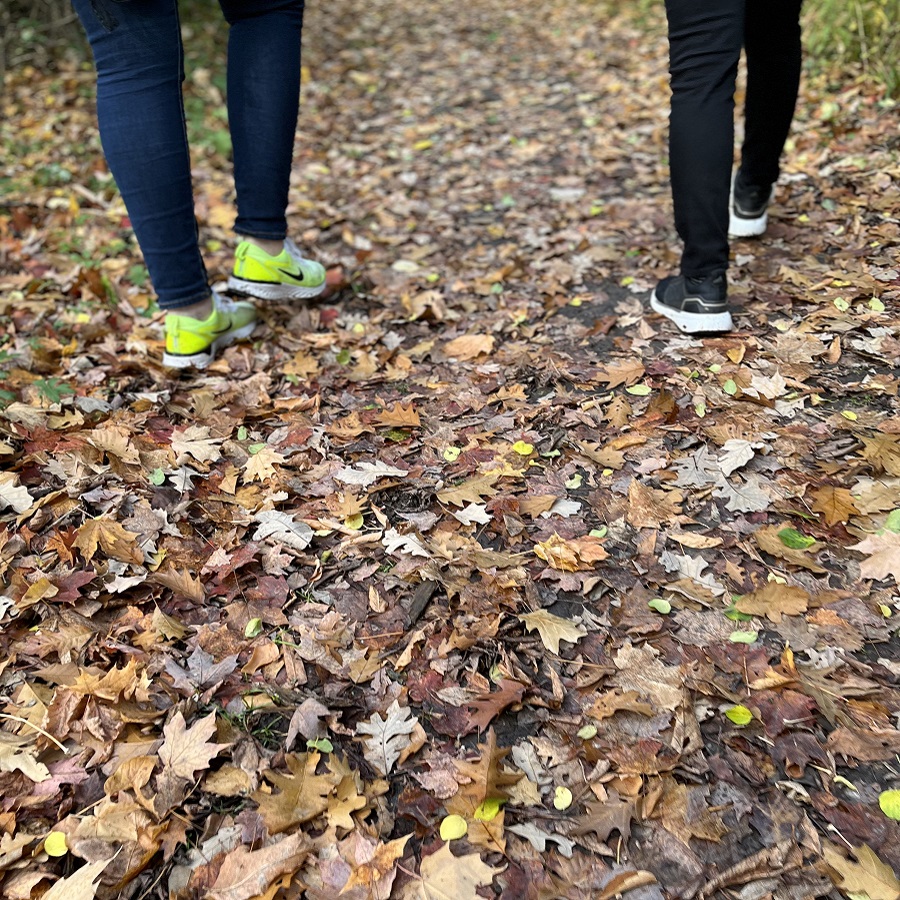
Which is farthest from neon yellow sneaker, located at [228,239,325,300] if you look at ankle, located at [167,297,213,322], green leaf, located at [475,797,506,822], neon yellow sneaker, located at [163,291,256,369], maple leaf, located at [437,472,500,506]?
green leaf, located at [475,797,506,822]

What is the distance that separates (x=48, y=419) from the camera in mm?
2561

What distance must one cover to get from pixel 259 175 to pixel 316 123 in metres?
3.58

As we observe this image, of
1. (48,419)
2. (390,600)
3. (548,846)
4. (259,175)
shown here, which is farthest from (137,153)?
(548,846)

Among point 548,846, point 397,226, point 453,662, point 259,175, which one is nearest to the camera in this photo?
point 548,846

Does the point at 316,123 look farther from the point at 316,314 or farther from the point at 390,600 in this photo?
the point at 390,600

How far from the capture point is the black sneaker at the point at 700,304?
8.89ft

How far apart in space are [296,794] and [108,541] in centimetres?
92

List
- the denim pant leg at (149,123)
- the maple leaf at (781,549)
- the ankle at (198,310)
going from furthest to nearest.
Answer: the ankle at (198,310) → the denim pant leg at (149,123) → the maple leaf at (781,549)

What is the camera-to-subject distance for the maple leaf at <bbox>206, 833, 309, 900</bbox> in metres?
1.43

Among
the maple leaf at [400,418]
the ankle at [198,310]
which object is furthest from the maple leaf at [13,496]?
the maple leaf at [400,418]

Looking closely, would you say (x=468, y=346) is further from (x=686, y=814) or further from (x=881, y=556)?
(x=686, y=814)

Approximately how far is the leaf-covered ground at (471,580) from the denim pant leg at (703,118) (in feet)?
1.36

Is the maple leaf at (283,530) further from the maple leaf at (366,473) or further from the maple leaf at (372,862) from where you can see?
the maple leaf at (372,862)

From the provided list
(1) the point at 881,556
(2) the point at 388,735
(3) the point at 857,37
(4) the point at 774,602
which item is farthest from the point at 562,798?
(3) the point at 857,37
